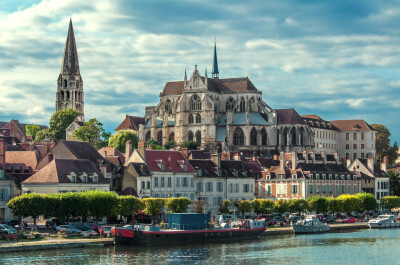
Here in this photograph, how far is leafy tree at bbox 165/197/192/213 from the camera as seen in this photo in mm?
96062

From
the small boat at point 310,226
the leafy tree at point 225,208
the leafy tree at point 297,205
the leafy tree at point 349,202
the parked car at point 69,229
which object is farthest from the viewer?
the leafy tree at point 349,202

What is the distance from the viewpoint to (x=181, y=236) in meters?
84.1

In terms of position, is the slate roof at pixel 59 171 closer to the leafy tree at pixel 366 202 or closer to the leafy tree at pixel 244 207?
the leafy tree at pixel 244 207

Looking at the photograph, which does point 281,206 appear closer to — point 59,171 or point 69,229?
point 59,171

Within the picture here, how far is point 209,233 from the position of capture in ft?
286

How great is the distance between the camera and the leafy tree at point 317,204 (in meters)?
113

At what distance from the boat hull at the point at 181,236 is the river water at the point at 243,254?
1.43m

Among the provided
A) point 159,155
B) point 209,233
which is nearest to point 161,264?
point 209,233

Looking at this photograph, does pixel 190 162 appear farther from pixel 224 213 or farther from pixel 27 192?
pixel 27 192

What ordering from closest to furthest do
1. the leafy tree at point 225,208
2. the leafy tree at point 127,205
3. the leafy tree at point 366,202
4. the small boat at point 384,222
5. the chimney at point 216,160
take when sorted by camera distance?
the leafy tree at point 127,205 < the leafy tree at point 225,208 < the small boat at point 384,222 < the chimney at point 216,160 < the leafy tree at point 366,202

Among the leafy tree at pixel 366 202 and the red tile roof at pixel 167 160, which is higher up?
the red tile roof at pixel 167 160

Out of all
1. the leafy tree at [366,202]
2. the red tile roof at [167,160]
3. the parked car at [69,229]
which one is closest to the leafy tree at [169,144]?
the leafy tree at [366,202]

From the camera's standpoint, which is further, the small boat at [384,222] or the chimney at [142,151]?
the small boat at [384,222]

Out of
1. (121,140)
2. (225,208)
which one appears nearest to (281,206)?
(225,208)
